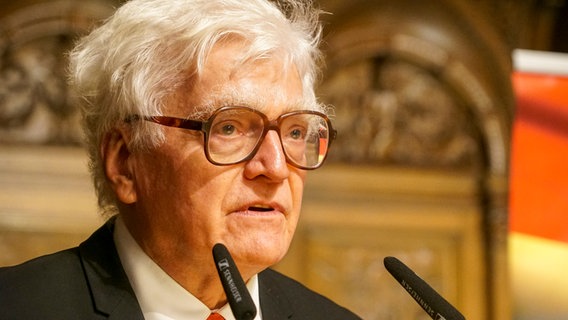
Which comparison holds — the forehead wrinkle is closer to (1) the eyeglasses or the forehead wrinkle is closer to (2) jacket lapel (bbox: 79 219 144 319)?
(1) the eyeglasses

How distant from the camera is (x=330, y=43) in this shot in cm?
393

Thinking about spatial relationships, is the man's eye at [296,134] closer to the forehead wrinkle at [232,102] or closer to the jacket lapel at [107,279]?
the forehead wrinkle at [232,102]

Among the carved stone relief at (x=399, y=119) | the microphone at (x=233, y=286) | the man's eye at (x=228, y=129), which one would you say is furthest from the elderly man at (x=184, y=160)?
the carved stone relief at (x=399, y=119)

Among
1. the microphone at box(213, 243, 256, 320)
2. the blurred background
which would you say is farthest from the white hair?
the blurred background

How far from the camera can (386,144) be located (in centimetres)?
407

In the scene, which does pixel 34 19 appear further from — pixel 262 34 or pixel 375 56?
pixel 262 34

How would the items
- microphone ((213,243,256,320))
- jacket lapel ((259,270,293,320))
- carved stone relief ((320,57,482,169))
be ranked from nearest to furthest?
1. microphone ((213,243,256,320))
2. jacket lapel ((259,270,293,320))
3. carved stone relief ((320,57,482,169))

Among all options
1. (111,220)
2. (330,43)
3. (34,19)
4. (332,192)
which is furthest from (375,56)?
(111,220)

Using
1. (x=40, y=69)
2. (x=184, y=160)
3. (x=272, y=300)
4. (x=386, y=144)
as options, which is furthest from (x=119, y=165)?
(x=386, y=144)

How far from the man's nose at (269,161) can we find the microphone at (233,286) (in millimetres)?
156

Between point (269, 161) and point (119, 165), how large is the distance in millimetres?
287

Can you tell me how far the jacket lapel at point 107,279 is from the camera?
1.59 metres

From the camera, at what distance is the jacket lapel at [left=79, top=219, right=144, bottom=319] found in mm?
1595

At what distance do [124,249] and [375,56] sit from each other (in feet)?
8.25
